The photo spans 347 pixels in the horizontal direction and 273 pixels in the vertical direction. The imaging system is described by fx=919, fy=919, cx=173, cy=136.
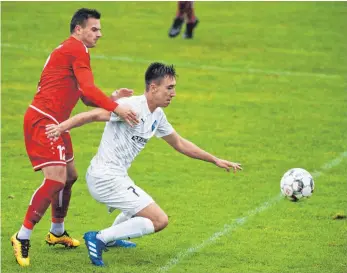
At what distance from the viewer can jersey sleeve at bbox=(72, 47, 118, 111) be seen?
912 centimetres

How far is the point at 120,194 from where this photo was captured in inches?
365

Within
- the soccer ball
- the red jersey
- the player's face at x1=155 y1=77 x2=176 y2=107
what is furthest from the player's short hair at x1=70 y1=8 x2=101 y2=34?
the soccer ball

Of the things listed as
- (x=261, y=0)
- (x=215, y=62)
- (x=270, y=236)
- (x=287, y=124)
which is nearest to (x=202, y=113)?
(x=287, y=124)

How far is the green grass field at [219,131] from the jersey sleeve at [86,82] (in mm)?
1686

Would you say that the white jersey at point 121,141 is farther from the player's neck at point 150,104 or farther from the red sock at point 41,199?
the red sock at point 41,199

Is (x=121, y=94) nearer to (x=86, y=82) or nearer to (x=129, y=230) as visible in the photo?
(x=86, y=82)

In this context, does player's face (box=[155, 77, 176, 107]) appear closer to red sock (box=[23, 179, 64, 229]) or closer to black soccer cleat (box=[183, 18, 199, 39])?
red sock (box=[23, 179, 64, 229])

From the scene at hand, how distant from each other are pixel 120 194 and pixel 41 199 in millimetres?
836

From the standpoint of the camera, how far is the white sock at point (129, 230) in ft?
30.2

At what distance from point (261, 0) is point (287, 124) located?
36.4 feet

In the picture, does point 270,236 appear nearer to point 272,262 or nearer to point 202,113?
point 272,262

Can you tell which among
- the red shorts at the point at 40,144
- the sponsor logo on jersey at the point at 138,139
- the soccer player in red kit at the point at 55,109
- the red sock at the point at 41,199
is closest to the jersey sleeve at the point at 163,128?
the sponsor logo on jersey at the point at 138,139

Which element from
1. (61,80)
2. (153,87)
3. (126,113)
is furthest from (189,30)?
(126,113)

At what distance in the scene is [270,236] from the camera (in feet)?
34.8
